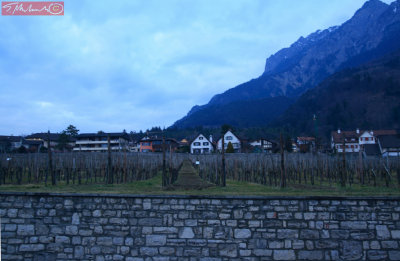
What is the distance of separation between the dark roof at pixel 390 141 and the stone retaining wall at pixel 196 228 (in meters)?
53.5

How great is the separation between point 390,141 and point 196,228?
58.4 metres

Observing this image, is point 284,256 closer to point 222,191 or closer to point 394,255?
point 394,255

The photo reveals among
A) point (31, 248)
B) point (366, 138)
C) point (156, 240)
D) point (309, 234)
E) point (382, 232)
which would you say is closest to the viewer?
point (382, 232)

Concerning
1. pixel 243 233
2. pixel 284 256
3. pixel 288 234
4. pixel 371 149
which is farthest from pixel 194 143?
pixel 284 256

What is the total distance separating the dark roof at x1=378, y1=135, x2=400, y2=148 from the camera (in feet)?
172

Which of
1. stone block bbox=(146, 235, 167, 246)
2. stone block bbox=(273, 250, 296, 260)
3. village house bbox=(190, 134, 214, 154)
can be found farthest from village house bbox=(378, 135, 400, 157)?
stone block bbox=(146, 235, 167, 246)

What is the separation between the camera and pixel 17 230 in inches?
340

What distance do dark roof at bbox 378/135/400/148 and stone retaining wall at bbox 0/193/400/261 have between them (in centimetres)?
5351

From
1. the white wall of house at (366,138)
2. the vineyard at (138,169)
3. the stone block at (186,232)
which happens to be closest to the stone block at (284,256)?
the stone block at (186,232)

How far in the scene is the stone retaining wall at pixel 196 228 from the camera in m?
8.10

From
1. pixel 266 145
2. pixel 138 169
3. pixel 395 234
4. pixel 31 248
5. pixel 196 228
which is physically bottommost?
pixel 31 248

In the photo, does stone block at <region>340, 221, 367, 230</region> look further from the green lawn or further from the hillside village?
the hillside village

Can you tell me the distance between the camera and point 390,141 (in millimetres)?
53500

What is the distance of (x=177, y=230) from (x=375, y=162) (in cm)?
2445
